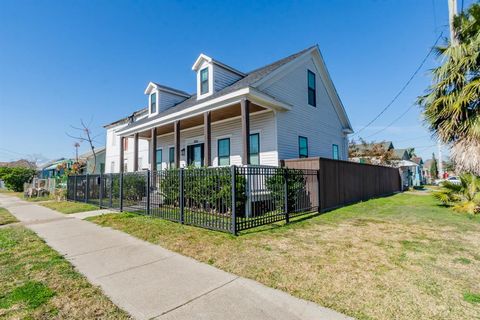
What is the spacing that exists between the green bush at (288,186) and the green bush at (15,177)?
34254mm

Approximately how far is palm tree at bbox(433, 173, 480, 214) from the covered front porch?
7.02 m

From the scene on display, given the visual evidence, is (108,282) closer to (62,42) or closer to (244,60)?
(62,42)

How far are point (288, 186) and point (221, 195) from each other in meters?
2.57

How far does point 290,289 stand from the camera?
10.1 feet

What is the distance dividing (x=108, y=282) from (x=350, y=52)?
17.1 meters

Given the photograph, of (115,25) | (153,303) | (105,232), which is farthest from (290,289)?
(115,25)

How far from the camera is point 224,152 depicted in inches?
529

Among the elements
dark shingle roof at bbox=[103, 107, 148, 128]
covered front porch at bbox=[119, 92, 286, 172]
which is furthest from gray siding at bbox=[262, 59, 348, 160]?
dark shingle roof at bbox=[103, 107, 148, 128]

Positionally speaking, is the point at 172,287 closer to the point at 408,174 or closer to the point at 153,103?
the point at 153,103

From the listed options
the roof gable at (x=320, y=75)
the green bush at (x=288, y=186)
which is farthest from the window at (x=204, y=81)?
the green bush at (x=288, y=186)

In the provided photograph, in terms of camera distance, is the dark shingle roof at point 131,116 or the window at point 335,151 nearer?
the window at point 335,151

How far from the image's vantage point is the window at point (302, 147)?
12.5m

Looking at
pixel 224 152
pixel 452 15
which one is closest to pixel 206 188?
pixel 224 152

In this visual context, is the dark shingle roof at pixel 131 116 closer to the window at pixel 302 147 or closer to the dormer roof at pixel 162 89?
the dormer roof at pixel 162 89
